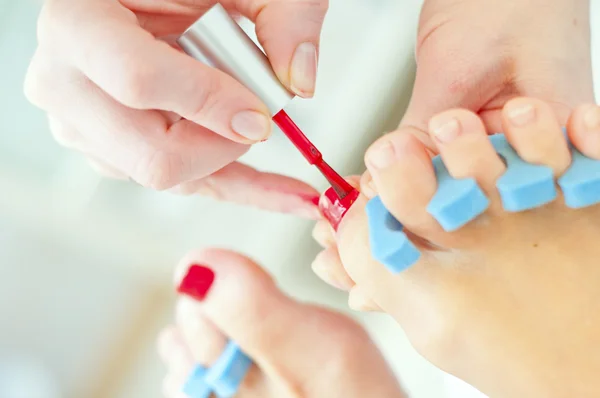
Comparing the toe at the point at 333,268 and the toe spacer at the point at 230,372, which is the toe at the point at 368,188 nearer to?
the toe at the point at 333,268

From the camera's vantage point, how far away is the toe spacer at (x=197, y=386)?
0.71 meters

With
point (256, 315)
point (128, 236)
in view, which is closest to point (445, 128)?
point (256, 315)

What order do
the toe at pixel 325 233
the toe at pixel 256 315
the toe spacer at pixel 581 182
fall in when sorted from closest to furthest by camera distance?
the toe spacer at pixel 581 182
the toe at pixel 325 233
the toe at pixel 256 315

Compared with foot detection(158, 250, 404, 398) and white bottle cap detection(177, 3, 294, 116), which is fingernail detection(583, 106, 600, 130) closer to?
white bottle cap detection(177, 3, 294, 116)

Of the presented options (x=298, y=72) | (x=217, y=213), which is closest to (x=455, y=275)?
(x=298, y=72)

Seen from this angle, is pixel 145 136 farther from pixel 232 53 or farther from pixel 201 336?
pixel 201 336

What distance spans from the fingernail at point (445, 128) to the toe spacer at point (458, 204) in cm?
3

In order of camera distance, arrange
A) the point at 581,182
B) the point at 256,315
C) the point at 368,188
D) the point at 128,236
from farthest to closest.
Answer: the point at 128,236, the point at 256,315, the point at 368,188, the point at 581,182

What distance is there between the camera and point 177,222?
36.2 inches

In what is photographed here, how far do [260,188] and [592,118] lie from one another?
33cm

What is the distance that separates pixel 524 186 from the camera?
1.16ft

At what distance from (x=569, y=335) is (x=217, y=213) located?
1.95 ft

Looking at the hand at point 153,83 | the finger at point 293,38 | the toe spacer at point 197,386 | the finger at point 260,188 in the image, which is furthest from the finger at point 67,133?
the toe spacer at point 197,386

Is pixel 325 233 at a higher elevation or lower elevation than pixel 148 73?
lower
